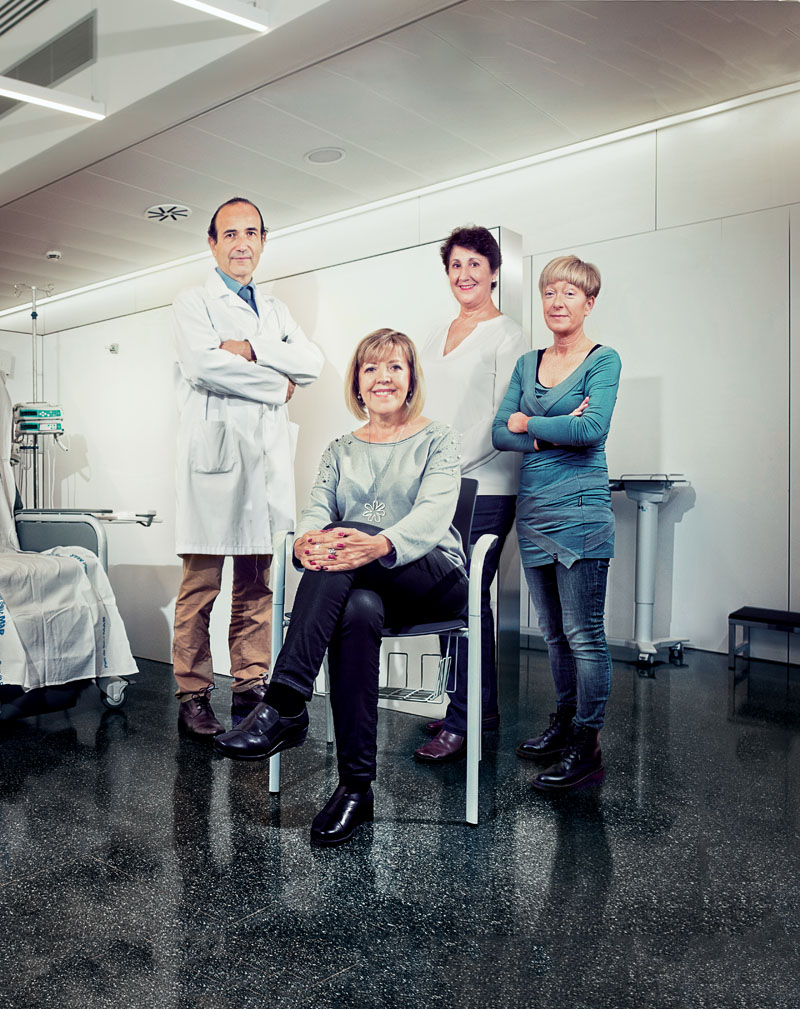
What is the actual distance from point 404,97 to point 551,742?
321cm

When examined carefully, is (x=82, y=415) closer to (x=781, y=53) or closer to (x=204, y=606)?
(x=204, y=606)

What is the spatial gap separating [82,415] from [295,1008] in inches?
138

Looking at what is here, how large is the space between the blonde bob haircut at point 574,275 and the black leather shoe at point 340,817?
150 centimetres

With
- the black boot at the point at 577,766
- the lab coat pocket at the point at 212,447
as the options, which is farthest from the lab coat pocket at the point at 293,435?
the black boot at the point at 577,766

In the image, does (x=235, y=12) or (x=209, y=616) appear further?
(x=235, y=12)

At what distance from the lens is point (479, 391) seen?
2.74m

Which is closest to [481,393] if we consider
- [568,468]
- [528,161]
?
[568,468]

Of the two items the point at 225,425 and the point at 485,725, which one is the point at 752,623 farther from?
the point at 225,425

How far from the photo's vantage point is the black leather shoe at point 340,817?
192cm

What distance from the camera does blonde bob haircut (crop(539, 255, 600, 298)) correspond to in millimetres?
2393

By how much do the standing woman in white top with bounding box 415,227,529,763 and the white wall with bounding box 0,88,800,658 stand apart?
1605 mm

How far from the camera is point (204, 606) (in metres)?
2.97

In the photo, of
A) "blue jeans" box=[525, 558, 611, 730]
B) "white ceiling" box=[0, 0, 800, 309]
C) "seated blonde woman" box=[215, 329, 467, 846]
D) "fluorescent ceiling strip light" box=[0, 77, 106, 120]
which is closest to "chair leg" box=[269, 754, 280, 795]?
"seated blonde woman" box=[215, 329, 467, 846]

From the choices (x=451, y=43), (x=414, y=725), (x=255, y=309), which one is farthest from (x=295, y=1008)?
(x=451, y=43)
